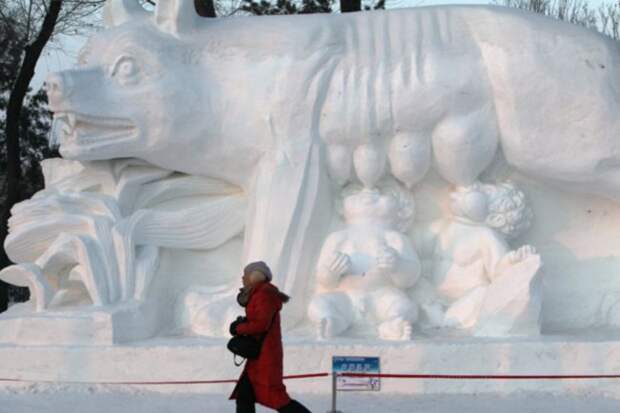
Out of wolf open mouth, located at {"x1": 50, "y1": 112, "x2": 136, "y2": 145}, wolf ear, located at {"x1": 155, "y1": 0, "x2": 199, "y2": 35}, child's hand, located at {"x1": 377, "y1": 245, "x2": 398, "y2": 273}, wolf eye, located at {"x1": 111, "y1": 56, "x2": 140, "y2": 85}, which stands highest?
Answer: wolf ear, located at {"x1": 155, "y1": 0, "x2": 199, "y2": 35}

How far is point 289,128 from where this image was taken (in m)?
7.07

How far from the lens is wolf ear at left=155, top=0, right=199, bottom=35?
735 centimetres

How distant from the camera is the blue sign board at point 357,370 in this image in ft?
20.1

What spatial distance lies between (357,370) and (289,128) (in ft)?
5.84

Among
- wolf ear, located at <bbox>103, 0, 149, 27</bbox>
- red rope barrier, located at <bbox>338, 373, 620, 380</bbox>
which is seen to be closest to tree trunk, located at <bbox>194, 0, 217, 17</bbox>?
wolf ear, located at <bbox>103, 0, 149, 27</bbox>

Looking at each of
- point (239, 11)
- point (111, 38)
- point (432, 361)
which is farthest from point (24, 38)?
point (432, 361)

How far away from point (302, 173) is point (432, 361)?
1.55 metres

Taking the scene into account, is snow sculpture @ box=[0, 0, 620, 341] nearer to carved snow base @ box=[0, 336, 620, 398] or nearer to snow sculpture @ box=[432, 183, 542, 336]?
snow sculpture @ box=[432, 183, 542, 336]

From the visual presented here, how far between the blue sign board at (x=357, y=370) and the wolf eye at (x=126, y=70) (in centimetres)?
247

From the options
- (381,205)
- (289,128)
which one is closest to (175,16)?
(289,128)

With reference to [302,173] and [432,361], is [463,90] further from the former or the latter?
[432,361]

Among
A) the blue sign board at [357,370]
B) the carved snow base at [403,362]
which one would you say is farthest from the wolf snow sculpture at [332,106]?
the blue sign board at [357,370]

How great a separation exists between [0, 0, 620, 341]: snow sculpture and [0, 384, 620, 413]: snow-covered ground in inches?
27.2

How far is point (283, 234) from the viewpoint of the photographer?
6.96 m
